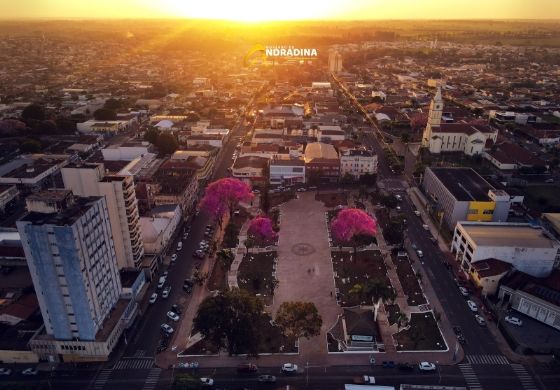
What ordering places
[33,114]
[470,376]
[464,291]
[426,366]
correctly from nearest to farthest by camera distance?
[470,376], [426,366], [464,291], [33,114]

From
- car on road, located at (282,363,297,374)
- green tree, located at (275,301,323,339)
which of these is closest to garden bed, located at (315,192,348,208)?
green tree, located at (275,301,323,339)

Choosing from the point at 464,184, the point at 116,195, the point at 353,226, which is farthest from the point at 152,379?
the point at 464,184

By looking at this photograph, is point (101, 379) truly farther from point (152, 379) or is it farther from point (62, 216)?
point (62, 216)

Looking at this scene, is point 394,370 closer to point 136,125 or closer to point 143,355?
point 143,355

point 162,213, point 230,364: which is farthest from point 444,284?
point 162,213

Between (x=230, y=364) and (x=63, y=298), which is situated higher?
(x=63, y=298)

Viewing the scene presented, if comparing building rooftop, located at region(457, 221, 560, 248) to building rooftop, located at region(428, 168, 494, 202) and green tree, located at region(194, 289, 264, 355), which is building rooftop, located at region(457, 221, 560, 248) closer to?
building rooftop, located at region(428, 168, 494, 202)
